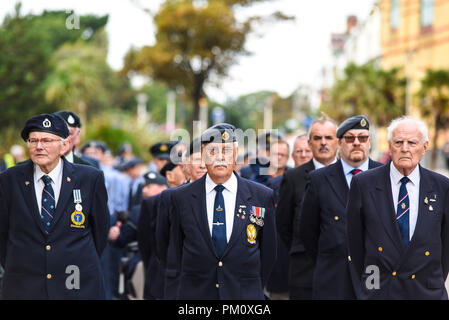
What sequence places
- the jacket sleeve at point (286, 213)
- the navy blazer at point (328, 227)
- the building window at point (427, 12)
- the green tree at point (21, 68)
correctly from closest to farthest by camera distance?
the navy blazer at point (328, 227) < the jacket sleeve at point (286, 213) < the green tree at point (21, 68) < the building window at point (427, 12)

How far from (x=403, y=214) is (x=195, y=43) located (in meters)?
27.3

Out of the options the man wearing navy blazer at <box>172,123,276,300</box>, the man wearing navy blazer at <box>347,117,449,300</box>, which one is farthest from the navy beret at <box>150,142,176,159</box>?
the man wearing navy blazer at <box>347,117,449,300</box>

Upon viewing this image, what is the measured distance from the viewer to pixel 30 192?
531 cm

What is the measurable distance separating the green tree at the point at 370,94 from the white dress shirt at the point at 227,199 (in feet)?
114

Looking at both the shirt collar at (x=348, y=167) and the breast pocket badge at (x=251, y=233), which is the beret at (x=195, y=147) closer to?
the shirt collar at (x=348, y=167)

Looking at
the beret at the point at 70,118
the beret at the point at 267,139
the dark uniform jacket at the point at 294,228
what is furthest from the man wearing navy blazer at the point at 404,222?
the beret at the point at 267,139

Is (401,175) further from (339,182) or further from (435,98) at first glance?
(435,98)

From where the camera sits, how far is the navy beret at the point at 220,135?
517 cm

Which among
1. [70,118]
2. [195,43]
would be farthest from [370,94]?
[70,118]

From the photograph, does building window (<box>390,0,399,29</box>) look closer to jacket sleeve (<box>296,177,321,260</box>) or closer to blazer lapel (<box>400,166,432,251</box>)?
jacket sleeve (<box>296,177,321,260</box>)

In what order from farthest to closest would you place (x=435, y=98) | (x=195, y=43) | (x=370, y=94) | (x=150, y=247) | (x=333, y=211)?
(x=370, y=94) < (x=435, y=98) < (x=195, y=43) < (x=150, y=247) < (x=333, y=211)
